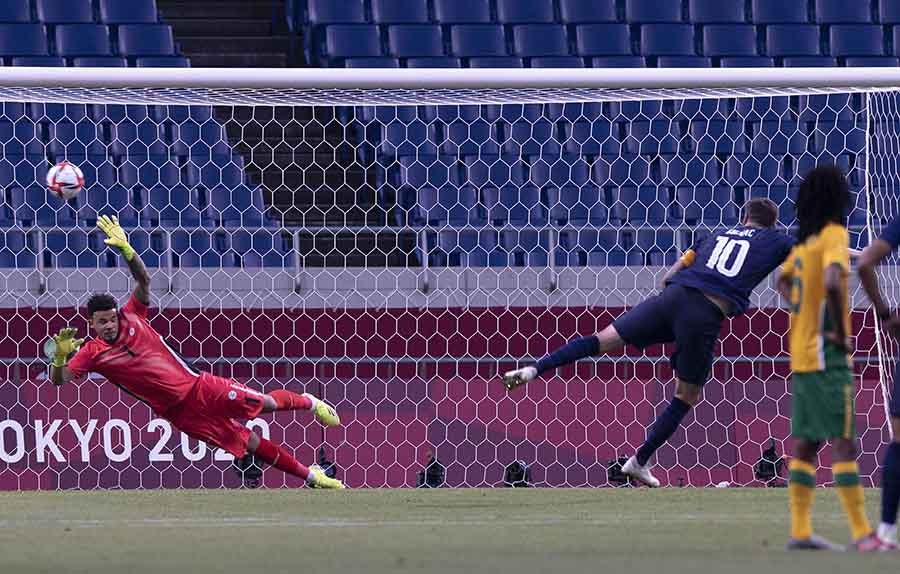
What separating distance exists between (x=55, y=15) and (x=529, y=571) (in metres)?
12.6

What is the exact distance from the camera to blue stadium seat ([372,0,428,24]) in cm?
1683

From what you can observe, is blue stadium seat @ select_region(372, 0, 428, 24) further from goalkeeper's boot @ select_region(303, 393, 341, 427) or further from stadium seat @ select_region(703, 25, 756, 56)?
goalkeeper's boot @ select_region(303, 393, 341, 427)

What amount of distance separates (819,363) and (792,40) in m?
12.1

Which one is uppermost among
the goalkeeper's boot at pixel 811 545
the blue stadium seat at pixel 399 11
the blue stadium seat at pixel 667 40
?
the blue stadium seat at pixel 399 11

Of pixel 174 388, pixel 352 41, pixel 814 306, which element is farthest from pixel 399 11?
pixel 814 306

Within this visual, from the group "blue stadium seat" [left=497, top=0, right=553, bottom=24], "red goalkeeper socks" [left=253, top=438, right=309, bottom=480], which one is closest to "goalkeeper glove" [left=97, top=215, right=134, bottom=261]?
"red goalkeeper socks" [left=253, top=438, right=309, bottom=480]

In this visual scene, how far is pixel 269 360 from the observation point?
1034 cm

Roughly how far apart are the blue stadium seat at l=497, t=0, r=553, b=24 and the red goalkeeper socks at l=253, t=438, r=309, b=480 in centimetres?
874

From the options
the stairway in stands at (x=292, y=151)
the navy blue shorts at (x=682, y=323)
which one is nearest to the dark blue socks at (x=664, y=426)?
the navy blue shorts at (x=682, y=323)

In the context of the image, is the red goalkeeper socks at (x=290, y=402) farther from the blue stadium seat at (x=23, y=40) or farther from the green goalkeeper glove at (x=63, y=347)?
the blue stadium seat at (x=23, y=40)

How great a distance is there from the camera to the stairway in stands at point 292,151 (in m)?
11.5

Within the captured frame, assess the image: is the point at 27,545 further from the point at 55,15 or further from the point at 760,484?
the point at 55,15

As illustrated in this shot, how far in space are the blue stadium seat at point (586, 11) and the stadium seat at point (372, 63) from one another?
203cm

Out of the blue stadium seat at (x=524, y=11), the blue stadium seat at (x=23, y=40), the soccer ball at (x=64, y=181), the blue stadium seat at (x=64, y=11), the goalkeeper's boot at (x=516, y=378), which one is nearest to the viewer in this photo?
the goalkeeper's boot at (x=516, y=378)
